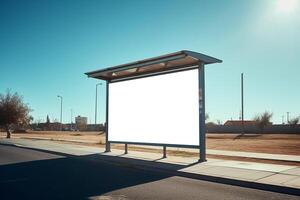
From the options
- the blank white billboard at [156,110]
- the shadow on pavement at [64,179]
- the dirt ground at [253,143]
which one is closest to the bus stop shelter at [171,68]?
the blank white billboard at [156,110]

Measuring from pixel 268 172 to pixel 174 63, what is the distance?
6842 mm

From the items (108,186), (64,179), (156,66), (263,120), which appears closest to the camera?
(108,186)

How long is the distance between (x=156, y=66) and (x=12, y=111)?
4027 cm

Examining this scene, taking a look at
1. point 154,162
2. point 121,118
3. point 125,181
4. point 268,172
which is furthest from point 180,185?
point 121,118

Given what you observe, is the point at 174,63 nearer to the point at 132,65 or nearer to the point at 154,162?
the point at 132,65

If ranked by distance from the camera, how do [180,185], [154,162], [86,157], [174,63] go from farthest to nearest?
1. [86,157]
2. [174,63]
3. [154,162]
4. [180,185]

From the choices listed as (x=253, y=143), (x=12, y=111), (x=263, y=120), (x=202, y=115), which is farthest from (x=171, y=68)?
(x=263, y=120)

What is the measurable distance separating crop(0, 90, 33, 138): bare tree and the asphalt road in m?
41.2

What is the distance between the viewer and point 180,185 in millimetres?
11102

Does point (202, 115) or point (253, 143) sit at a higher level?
point (202, 115)

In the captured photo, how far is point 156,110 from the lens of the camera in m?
18.9

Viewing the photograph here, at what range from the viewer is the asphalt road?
30.8ft

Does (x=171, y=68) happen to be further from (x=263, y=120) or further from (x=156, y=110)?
(x=263, y=120)

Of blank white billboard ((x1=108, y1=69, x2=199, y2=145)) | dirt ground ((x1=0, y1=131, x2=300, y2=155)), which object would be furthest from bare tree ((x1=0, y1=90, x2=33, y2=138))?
blank white billboard ((x1=108, y1=69, x2=199, y2=145))
